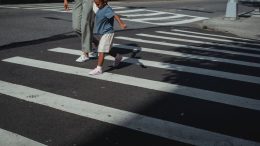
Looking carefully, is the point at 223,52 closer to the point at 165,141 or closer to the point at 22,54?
the point at 22,54

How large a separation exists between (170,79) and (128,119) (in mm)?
2366

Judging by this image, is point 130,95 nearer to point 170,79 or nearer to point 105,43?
point 170,79

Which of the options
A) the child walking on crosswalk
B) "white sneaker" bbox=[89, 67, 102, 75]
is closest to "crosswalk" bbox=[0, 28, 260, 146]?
"white sneaker" bbox=[89, 67, 102, 75]

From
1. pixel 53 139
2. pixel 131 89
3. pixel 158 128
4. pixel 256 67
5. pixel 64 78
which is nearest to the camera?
pixel 53 139

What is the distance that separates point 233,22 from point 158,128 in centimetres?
1412

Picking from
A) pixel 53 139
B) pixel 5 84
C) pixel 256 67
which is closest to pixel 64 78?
pixel 5 84

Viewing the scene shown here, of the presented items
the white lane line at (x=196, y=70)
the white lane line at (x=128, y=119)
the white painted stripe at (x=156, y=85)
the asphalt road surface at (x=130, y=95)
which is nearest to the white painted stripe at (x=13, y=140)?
the asphalt road surface at (x=130, y=95)

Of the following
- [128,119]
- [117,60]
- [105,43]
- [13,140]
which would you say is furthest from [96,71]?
[13,140]

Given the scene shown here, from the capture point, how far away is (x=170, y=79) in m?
7.48

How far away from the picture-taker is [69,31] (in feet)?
43.3

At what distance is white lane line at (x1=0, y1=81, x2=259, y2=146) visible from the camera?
4.72 m

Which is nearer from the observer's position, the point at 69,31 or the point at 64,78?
the point at 64,78

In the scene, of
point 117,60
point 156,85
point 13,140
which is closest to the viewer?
point 13,140

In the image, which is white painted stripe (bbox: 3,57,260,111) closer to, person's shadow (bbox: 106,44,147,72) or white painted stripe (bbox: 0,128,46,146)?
person's shadow (bbox: 106,44,147,72)
